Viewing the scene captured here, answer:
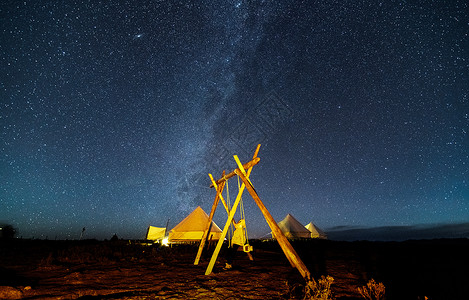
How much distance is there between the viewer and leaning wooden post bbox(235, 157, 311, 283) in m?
4.49

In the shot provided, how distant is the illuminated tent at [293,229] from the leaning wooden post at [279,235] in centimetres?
2284

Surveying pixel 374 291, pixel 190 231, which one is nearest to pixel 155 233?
pixel 190 231

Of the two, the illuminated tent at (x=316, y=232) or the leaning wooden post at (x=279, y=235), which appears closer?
the leaning wooden post at (x=279, y=235)

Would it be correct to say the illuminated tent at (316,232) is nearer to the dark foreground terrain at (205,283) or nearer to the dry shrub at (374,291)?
the dark foreground terrain at (205,283)

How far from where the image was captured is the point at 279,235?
195 inches

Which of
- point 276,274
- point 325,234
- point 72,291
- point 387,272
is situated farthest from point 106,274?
point 325,234

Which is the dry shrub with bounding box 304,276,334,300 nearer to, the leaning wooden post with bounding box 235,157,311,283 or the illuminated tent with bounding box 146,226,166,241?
the leaning wooden post with bounding box 235,157,311,283

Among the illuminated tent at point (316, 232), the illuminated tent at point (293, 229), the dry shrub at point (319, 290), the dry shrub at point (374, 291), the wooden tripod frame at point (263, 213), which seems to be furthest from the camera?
the illuminated tent at point (316, 232)

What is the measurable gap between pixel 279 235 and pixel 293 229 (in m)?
24.1

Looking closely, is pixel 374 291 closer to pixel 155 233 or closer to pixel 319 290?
pixel 319 290

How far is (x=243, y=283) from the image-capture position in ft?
18.0

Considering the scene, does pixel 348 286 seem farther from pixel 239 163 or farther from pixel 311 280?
pixel 239 163

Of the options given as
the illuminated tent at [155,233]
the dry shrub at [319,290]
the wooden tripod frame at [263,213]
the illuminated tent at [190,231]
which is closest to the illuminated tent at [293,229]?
the illuminated tent at [190,231]

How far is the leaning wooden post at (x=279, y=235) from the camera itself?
4.49 m
